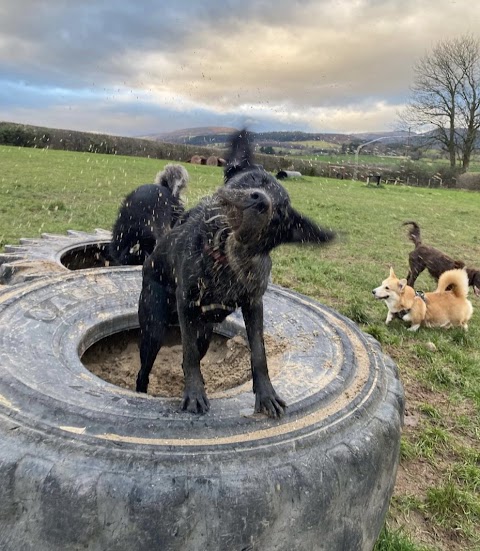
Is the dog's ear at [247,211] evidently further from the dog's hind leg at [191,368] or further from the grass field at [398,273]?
the dog's hind leg at [191,368]

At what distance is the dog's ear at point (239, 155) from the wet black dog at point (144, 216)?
2.54 m

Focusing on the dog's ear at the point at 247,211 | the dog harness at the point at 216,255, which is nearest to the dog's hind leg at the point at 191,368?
the dog harness at the point at 216,255

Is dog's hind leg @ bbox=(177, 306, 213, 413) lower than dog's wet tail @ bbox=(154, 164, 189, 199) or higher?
lower

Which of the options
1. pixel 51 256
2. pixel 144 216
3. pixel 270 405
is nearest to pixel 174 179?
pixel 144 216

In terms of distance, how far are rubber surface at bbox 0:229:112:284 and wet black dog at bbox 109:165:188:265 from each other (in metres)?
0.56

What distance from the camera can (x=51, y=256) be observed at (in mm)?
4957

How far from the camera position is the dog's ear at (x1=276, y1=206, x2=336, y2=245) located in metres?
2.01

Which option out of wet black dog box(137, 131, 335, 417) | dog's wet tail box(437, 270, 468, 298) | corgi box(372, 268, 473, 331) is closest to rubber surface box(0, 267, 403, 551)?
wet black dog box(137, 131, 335, 417)

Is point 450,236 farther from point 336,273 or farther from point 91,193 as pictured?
point 91,193

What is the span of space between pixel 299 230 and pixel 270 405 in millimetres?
845

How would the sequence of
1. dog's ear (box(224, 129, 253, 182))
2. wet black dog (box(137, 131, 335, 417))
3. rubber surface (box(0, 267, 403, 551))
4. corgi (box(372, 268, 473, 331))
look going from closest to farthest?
rubber surface (box(0, 267, 403, 551))
wet black dog (box(137, 131, 335, 417))
dog's ear (box(224, 129, 253, 182))
corgi (box(372, 268, 473, 331))

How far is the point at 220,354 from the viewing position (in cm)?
409

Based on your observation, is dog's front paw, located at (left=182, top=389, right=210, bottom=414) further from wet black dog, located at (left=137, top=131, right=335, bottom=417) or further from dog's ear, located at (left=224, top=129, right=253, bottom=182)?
dog's ear, located at (left=224, top=129, right=253, bottom=182)

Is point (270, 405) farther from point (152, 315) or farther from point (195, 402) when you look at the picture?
point (152, 315)
